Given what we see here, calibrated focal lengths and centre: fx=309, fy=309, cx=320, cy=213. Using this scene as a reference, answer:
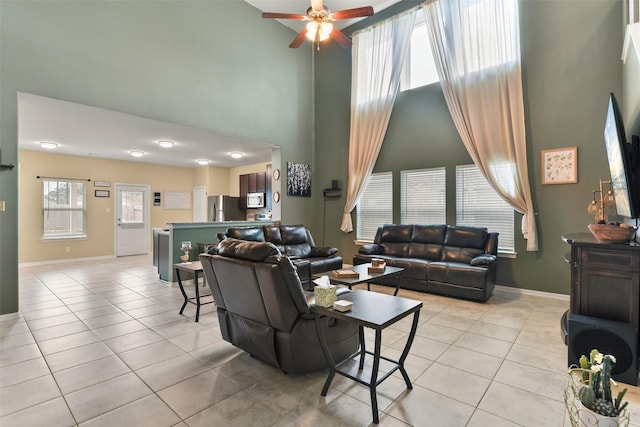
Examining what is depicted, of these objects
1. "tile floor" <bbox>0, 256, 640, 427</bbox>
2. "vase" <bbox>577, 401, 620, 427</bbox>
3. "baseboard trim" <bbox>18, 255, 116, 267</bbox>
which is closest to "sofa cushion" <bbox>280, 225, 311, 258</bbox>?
"tile floor" <bbox>0, 256, 640, 427</bbox>

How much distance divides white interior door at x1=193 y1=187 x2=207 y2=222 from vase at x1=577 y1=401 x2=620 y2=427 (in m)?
9.48

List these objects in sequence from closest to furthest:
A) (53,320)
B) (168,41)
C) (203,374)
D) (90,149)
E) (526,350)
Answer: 1. (203,374)
2. (526,350)
3. (53,320)
4. (168,41)
5. (90,149)

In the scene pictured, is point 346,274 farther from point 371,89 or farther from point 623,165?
point 371,89

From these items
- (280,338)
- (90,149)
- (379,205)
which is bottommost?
(280,338)

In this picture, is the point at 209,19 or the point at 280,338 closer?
the point at 280,338

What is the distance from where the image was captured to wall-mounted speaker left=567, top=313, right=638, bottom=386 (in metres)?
2.21

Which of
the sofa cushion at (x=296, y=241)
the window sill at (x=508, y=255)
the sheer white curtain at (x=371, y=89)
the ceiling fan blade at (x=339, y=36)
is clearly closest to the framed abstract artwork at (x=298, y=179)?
the sheer white curtain at (x=371, y=89)

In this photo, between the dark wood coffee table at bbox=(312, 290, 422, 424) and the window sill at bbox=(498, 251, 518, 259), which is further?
the window sill at bbox=(498, 251, 518, 259)

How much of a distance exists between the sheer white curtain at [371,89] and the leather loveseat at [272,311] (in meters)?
4.20

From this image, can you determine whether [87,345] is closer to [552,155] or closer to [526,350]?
[526,350]

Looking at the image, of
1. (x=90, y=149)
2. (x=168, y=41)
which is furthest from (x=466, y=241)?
(x=90, y=149)

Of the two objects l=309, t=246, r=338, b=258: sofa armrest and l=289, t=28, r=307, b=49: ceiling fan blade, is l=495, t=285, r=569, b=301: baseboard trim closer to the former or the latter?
l=309, t=246, r=338, b=258: sofa armrest

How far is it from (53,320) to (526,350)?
492 cm

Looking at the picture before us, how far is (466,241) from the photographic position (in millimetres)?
4855
